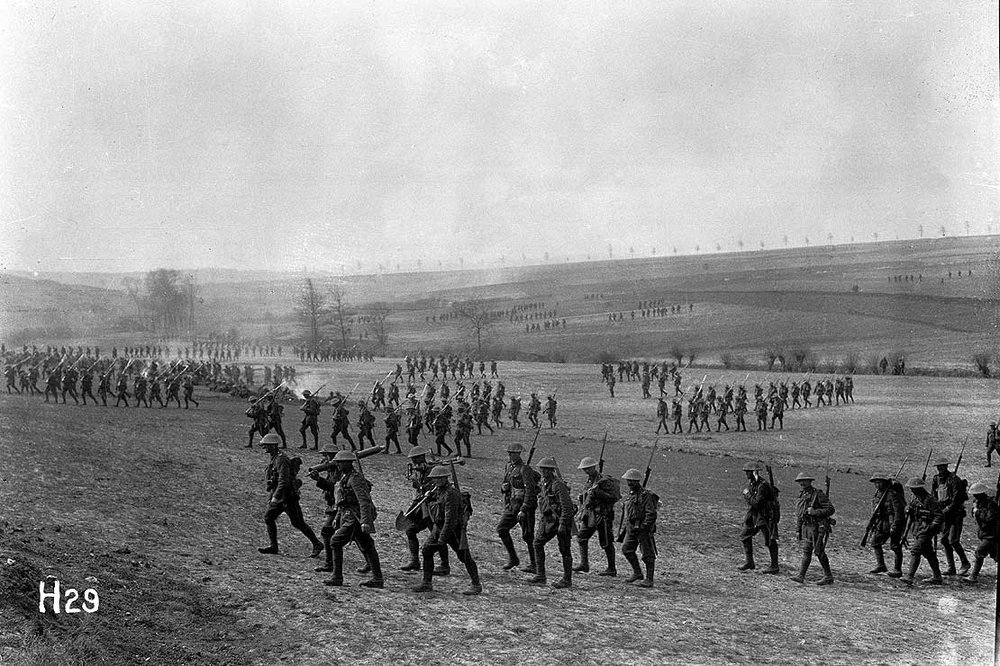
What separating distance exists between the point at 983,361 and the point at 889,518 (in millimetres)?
33798

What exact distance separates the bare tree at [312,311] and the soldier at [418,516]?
103 ft

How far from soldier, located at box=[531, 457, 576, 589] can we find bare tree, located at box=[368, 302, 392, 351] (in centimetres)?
3805

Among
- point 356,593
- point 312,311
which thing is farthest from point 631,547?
point 312,311

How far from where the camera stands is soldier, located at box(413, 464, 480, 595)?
927cm

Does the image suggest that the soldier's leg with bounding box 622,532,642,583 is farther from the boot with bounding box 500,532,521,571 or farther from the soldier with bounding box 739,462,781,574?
the soldier with bounding box 739,462,781,574

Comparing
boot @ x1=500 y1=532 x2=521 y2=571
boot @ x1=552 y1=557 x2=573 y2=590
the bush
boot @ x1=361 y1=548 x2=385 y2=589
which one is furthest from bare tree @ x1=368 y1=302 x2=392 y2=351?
boot @ x1=361 y1=548 x2=385 y2=589

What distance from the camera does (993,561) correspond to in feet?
43.8

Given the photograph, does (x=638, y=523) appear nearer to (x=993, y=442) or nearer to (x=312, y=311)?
(x=993, y=442)

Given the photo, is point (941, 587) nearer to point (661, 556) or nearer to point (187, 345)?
point (661, 556)

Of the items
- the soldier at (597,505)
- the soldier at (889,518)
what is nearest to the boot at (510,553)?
the soldier at (597,505)

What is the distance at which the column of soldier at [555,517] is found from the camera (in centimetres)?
937

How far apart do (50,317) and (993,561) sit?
5617 cm

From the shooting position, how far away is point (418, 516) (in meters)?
9.81

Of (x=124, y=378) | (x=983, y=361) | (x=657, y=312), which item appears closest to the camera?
(x=124, y=378)
